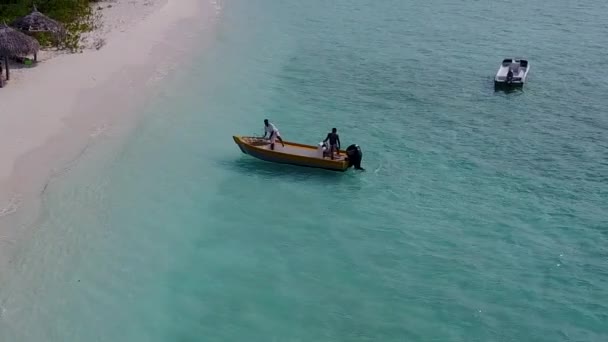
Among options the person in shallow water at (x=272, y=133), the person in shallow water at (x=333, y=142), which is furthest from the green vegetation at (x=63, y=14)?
the person in shallow water at (x=333, y=142)

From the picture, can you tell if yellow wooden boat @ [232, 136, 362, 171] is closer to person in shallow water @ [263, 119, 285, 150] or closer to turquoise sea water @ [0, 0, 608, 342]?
person in shallow water @ [263, 119, 285, 150]

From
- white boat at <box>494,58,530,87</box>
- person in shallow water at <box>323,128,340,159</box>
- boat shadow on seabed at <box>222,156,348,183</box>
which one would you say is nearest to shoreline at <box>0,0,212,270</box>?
boat shadow on seabed at <box>222,156,348,183</box>

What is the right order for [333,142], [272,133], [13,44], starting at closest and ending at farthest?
[333,142], [272,133], [13,44]

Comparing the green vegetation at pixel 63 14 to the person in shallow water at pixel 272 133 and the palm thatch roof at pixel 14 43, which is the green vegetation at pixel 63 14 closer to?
the palm thatch roof at pixel 14 43

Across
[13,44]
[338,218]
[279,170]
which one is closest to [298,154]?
[279,170]

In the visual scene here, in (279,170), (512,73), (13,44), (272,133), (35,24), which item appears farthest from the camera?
(512,73)

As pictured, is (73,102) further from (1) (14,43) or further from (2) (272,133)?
(2) (272,133)

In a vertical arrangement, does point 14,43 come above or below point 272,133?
above
